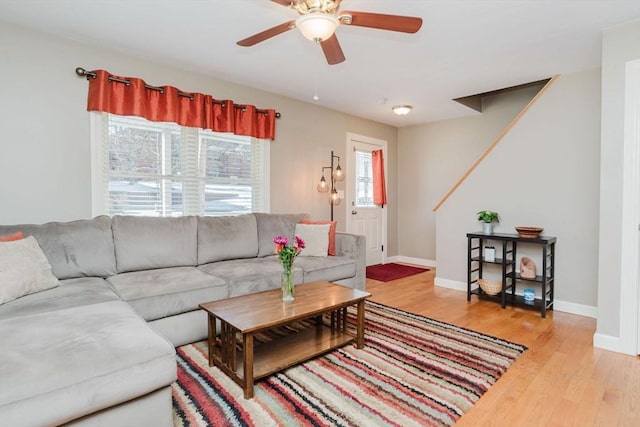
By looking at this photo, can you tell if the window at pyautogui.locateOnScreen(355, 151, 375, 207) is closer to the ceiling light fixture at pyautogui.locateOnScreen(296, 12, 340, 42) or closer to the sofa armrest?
the sofa armrest

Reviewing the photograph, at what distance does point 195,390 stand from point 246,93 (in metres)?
3.12

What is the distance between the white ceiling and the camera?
2.27 metres


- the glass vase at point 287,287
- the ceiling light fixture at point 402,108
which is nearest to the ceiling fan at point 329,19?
the glass vase at point 287,287

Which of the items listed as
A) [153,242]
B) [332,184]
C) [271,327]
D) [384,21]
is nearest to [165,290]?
[153,242]

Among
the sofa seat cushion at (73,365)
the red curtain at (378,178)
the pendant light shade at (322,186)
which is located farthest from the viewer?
the red curtain at (378,178)

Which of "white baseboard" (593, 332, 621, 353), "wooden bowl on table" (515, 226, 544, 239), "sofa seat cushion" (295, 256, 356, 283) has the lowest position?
"white baseboard" (593, 332, 621, 353)

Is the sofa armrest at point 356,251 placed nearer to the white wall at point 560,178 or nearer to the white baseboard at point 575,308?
the white wall at point 560,178

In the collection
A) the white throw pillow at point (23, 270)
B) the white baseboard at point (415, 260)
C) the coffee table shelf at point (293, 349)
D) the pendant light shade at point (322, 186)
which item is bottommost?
the coffee table shelf at point (293, 349)

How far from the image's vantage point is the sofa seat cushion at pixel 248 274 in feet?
8.78

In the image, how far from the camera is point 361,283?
3.77 m

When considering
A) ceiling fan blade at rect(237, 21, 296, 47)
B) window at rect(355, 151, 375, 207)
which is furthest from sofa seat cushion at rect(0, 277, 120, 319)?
window at rect(355, 151, 375, 207)

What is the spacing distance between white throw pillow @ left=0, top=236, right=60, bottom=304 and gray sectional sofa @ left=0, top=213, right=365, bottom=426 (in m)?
0.06

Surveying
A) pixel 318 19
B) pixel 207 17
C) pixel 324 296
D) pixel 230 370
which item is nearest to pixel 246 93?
pixel 207 17

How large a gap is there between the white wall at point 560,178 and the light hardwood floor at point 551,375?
1.65 feet
